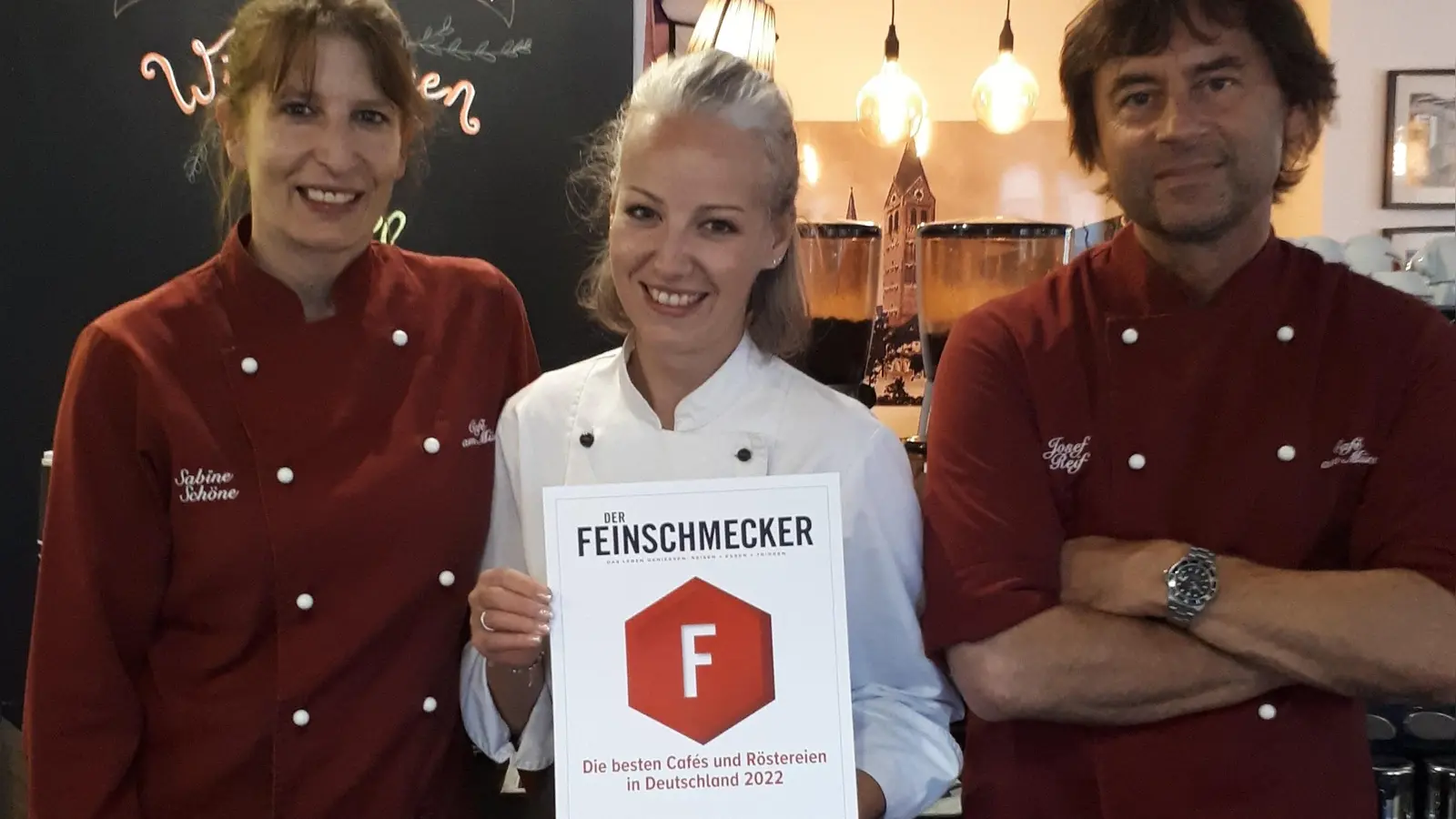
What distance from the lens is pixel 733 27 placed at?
8.46 feet

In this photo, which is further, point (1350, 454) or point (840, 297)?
point (840, 297)

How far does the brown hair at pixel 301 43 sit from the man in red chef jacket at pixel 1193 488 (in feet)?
2.58

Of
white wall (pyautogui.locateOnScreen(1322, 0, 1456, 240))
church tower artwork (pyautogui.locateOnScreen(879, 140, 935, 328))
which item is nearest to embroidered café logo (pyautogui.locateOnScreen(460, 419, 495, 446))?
church tower artwork (pyautogui.locateOnScreen(879, 140, 935, 328))

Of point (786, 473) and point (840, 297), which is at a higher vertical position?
point (840, 297)

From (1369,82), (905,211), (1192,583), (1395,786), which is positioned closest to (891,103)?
(905,211)

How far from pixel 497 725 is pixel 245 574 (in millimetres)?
342

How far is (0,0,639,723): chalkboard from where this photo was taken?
2033 mm

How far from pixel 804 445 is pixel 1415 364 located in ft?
2.30

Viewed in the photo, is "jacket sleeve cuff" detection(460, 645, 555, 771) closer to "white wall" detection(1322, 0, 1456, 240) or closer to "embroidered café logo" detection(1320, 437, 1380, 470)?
"embroidered café logo" detection(1320, 437, 1380, 470)

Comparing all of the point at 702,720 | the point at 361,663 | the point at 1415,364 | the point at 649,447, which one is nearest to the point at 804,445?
the point at 649,447

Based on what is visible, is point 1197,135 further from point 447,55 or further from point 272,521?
point 447,55

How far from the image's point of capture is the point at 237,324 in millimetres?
1359

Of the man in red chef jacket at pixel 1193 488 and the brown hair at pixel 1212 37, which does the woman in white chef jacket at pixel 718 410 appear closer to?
the man in red chef jacket at pixel 1193 488

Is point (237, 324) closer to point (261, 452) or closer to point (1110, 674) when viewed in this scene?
point (261, 452)
